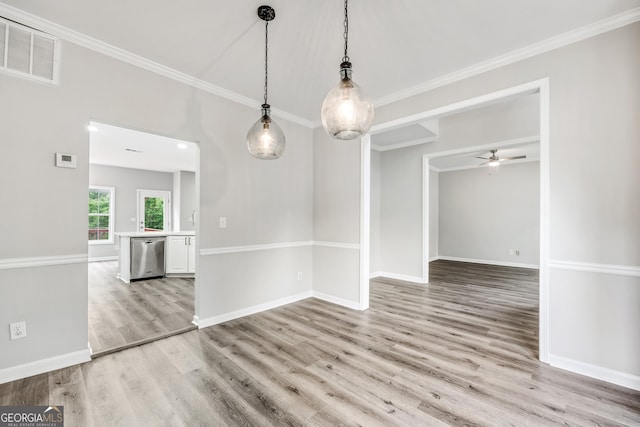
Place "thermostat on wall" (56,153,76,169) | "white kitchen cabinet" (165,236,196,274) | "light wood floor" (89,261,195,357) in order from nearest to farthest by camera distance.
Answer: "thermostat on wall" (56,153,76,169) → "light wood floor" (89,261,195,357) → "white kitchen cabinet" (165,236,196,274)

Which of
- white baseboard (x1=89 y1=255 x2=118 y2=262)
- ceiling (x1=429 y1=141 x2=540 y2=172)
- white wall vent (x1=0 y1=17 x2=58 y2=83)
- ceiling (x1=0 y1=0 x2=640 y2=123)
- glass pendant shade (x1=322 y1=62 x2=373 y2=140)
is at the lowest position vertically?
white baseboard (x1=89 y1=255 x2=118 y2=262)

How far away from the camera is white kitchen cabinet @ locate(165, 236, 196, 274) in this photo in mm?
5680

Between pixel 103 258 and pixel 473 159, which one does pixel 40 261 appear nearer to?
pixel 103 258

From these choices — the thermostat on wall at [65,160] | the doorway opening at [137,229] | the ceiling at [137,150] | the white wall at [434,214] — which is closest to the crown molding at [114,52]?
the doorway opening at [137,229]

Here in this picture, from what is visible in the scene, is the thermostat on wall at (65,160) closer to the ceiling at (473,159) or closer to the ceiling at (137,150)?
the ceiling at (137,150)

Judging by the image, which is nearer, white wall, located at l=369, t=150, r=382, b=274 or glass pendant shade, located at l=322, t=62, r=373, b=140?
glass pendant shade, located at l=322, t=62, r=373, b=140

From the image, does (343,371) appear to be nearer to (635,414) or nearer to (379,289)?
(635,414)

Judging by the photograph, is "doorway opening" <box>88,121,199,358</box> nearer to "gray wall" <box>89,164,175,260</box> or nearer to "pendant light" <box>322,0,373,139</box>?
"gray wall" <box>89,164,175,260</box>

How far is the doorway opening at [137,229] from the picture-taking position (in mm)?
3236

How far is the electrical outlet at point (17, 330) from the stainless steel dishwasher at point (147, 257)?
3.40 meters

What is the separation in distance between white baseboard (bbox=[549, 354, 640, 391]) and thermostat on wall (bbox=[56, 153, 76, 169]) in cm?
456

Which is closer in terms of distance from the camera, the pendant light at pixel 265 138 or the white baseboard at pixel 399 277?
the pendant light at pixel 265 138

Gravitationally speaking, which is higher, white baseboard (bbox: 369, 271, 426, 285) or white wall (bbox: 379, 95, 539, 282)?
white wall (bbox: 379, 95, 539, 282)

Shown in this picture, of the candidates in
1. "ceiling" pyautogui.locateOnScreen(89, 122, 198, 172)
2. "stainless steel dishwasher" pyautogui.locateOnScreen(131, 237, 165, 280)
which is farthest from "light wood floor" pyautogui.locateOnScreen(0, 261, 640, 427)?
"stainless steel dishwasher" pyautogui.locateOnScreen(131, 237, 165, 280)
